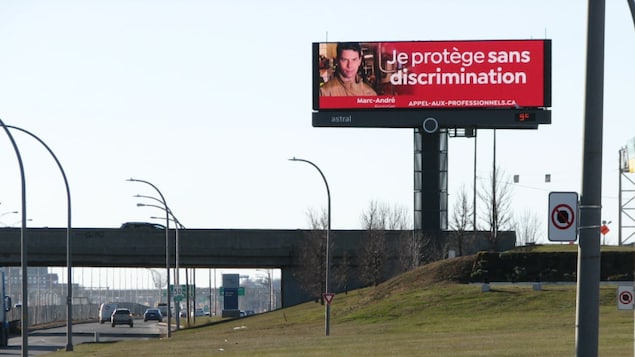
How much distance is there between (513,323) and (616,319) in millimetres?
4589

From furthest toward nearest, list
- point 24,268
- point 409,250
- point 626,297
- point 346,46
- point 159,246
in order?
point 159,246
point 409,250
point 346,46
point 24,268
point 626,297

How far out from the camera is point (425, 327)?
2288 inches

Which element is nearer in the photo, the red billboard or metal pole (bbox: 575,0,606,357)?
metal pole (bbox: 575,0,606,357)

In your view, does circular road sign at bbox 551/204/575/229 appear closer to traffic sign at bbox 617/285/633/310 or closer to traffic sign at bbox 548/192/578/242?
traffic sign at bbox 548/192/578/242

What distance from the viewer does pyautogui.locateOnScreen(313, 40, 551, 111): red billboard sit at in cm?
7400

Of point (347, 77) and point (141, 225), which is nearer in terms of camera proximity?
point (347, 77)

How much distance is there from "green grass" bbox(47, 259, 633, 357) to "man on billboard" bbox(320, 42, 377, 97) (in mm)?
11673

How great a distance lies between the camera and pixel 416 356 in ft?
119

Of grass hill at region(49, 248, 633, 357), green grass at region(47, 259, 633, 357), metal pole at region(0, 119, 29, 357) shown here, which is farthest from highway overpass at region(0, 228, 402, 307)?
metal pole at region(0, 119, 29, 357)

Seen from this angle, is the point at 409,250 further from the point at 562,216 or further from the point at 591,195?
the point at 591,195

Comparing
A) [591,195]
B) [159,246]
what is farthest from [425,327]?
[159,246]

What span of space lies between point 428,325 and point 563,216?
41.6 m

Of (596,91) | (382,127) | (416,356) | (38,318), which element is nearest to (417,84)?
(382,127)

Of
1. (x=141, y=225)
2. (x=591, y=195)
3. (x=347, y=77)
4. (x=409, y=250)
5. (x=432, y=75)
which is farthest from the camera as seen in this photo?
(x=141, y=225)
